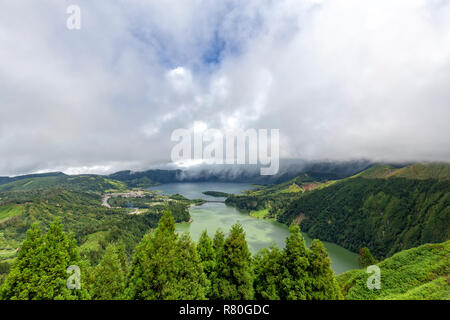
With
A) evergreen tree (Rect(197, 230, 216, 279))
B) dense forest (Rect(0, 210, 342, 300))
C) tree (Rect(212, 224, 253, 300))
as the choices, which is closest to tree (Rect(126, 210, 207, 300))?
dense forest (Rect(0, 210, 342, 300))

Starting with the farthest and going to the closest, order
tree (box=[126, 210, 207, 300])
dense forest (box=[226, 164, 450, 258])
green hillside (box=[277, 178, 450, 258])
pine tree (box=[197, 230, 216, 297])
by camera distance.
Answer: dense forest (box=[226, 164, 450, 258])
green hillside (box=[277, 178, 450, 258])
pine tree (box=[197, 230, 216, 297])
tree (box=[126, 210, 207, 300])

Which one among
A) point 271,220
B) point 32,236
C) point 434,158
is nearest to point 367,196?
point 271,220

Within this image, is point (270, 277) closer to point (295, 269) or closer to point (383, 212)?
point (295, 269)

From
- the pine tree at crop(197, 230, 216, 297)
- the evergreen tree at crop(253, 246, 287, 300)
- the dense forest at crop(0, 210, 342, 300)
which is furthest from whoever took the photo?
the pine tree at crop(197, 230, 216, 297)

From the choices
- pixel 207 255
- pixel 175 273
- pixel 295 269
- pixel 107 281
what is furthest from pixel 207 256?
pixel 107 281

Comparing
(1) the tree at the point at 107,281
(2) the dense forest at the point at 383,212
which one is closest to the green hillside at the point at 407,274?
(1) the tree at the point at 107,281

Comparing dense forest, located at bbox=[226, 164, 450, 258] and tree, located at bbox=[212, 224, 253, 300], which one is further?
dense forest, located at bbox=[226, 164, 450, 258]

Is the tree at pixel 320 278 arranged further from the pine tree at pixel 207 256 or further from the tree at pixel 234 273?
the pine tree at pixel 207 256

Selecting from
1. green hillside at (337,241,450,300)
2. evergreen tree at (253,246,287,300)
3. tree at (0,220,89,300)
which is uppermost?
tree at (0,220,89,300)

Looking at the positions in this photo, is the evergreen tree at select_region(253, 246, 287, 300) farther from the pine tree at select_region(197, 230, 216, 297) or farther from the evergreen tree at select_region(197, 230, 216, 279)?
the evergreen tree at select_region(197, 230, 216, 279)
